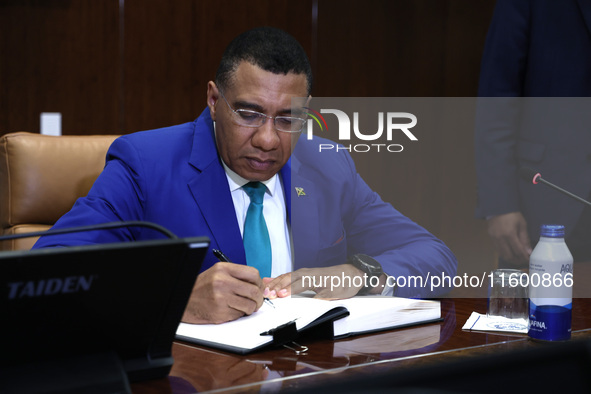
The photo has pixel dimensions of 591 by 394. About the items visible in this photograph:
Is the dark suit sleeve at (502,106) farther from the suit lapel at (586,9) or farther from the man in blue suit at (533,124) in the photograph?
the suit lapel at (586,9)

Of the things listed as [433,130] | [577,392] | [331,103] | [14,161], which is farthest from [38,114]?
[577,392]

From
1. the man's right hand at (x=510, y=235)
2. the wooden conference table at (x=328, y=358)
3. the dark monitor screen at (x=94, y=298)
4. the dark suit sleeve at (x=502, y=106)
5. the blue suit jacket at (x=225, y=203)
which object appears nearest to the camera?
the dark monitor screen at (x=94, y=298)

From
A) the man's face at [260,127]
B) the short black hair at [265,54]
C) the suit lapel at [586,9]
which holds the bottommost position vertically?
the man's face at [260,127]

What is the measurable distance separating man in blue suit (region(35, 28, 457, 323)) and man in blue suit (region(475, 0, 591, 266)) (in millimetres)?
325

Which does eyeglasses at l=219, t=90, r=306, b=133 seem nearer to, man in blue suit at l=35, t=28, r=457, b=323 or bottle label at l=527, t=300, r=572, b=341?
man in blue suit at l=35, t=28, r=457, b=323

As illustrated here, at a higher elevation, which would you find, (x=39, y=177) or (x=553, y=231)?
(x=553, y=231)

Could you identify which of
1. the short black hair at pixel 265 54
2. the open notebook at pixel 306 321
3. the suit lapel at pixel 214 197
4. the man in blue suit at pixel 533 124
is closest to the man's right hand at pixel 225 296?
the open notebook at pixel 306 321

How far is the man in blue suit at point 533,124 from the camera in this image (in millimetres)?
1831

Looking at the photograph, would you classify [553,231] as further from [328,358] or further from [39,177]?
[39,177]

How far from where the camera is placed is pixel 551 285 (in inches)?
41.0

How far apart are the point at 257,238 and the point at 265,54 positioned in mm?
455

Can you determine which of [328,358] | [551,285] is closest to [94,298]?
[328,358]

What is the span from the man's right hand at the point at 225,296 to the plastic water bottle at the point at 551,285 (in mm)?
481

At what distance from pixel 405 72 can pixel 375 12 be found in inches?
15.6
